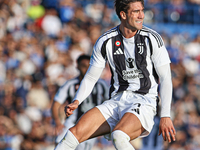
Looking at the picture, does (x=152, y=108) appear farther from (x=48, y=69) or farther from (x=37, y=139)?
(x=48, y=69)

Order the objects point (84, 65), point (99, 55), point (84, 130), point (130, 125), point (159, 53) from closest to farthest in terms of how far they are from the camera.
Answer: point (130, 125) < point (84, 130) < point (159, 53) < point (99, 55) < point (84, 65)

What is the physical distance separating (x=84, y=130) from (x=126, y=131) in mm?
512

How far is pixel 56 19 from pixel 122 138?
23.4 ft

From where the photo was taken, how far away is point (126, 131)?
3535 mm

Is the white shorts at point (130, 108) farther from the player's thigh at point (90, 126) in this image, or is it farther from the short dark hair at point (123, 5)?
the short dark hair at point (123, 5)

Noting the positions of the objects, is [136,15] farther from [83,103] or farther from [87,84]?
[83,103]

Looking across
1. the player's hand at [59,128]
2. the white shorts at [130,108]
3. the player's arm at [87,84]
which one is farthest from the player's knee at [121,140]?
the player's hand at [59,128]

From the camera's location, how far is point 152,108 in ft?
12.8

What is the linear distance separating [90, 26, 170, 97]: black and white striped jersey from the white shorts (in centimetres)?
9

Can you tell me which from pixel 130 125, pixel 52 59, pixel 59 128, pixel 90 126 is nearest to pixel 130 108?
pixel 130 125

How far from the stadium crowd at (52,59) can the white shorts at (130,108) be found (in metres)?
4.54

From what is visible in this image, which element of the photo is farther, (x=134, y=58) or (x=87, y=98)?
(x=87, y=98)

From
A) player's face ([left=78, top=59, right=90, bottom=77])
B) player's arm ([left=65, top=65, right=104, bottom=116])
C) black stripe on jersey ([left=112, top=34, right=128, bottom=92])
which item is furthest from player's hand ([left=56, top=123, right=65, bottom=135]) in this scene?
black stripe on jersey ([left=112, top=34, right=128, bottom=92])

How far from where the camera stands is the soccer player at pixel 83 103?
19.5ft
